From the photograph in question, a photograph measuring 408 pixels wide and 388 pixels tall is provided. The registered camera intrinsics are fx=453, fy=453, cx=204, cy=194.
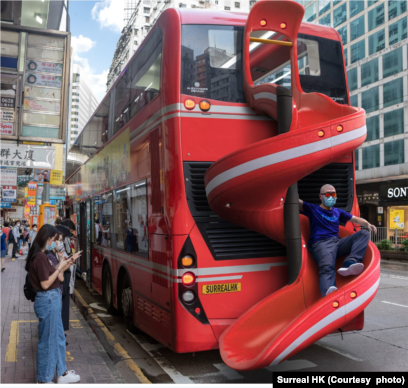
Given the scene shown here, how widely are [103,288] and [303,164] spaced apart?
6043 millimetres

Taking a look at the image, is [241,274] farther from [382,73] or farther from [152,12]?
[152,12]

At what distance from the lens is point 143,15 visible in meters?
88.4

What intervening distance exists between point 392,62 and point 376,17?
4500 mm

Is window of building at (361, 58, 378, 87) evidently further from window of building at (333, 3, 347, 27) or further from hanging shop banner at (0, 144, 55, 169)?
hanging shop banner at (0, 144, 55, 169)

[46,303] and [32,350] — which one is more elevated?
[46,303]

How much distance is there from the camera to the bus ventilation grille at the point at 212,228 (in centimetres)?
528

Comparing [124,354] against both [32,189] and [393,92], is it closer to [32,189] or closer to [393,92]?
[32,189]

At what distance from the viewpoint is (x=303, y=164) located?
4.57 m

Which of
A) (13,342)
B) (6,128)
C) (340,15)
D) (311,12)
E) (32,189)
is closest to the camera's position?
(13,342)

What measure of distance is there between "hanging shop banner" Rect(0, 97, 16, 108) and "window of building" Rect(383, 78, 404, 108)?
32309 mm

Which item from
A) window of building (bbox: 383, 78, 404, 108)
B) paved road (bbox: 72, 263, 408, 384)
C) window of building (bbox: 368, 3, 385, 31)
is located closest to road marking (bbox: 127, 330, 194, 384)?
paved road (bbox: 72, 263, 408, 384)

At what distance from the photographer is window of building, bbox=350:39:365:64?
3838 centimetres

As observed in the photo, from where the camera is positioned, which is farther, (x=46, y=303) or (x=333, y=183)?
(x=333, y=183)

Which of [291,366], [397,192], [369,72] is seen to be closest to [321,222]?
[291,366]
